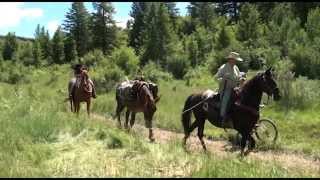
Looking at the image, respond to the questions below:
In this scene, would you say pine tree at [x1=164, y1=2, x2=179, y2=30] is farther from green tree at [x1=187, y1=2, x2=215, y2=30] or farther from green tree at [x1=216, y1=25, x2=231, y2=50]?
green tree at [x1=216, y1=25, x2=231, y2=50]

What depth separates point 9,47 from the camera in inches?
4414

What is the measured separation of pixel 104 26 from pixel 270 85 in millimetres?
77996

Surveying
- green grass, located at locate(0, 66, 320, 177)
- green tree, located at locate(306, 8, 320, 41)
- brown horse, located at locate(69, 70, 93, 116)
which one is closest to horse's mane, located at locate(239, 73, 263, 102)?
green grass, located at locate(0, 66, 320, 177)

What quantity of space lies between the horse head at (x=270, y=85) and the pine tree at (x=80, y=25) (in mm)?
79122

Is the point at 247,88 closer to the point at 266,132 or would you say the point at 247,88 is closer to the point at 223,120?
Result: the point at 223,120

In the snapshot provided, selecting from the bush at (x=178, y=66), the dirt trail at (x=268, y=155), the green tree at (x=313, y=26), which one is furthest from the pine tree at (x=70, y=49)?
the dirt trail at (x=268, y=155)

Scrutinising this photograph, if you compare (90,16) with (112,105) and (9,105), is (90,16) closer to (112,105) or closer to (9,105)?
(112,105)

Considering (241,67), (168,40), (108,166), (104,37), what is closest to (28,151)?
(108,166)

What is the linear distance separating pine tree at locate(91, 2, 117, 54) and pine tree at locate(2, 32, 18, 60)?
2516 cm

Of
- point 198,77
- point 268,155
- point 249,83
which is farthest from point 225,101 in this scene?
point 198,77

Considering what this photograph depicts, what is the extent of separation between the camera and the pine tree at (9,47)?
364 ft

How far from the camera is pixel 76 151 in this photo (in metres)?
11.7

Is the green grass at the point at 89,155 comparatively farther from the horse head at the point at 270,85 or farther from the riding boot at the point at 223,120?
the horse head at the point at 270,85

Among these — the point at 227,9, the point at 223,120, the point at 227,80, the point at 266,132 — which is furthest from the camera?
the point at 227,9
